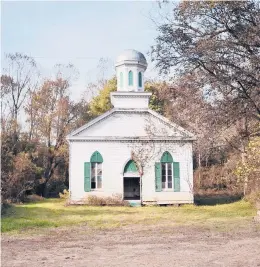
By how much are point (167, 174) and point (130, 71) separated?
787 centimetres

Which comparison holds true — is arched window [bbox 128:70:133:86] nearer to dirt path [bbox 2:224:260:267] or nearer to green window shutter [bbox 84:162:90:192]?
green window shutter [bbox 84:162:90:192]

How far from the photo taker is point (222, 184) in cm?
3450

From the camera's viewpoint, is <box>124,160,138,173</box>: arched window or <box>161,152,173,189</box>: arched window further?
<box>124,160,138,173</box>: arched window

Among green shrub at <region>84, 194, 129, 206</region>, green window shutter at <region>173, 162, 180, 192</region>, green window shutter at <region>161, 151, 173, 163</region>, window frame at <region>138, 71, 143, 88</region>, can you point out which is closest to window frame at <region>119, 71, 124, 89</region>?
window frame at <region>138, 71, 143, 88</region>

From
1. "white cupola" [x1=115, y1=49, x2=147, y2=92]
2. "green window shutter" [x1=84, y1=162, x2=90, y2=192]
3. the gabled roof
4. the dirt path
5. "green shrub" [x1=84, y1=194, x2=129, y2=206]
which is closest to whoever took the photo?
the dirt path

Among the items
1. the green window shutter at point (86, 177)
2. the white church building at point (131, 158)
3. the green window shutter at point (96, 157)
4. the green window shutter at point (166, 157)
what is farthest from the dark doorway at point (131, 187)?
the green window shutter at point (86, 177)

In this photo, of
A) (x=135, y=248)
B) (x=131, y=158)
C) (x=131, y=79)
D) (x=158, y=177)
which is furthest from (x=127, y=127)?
(x=135, y=248)

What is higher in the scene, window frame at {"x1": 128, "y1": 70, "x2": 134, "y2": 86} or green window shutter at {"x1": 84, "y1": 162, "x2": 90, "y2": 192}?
window frame at {"x1": 128, "y1": 70, "x2": 134, "y2": 86}

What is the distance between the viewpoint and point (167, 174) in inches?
1007

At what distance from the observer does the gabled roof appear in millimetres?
25422

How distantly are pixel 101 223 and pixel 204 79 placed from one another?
7728 mm

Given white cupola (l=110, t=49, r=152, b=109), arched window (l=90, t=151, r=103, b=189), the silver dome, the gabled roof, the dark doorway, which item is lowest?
the dark doorway

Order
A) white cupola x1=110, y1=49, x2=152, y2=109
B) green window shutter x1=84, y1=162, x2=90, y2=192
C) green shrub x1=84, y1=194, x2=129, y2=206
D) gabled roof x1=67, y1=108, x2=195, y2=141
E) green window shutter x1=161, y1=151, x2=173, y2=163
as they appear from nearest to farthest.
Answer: green shrub x1=84, y1=194, x2=129, y2=206
green window shutter x1=84, y1=162, x2=90, y2=192
gabled roof x1=67, y1=108, x2=195, y2=141
green window shutter x1=161, y1=151, x2=173, y2=163
white cupola x1=110, y1=49, x2=152, y2=109

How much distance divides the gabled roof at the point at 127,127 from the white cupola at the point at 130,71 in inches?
122
